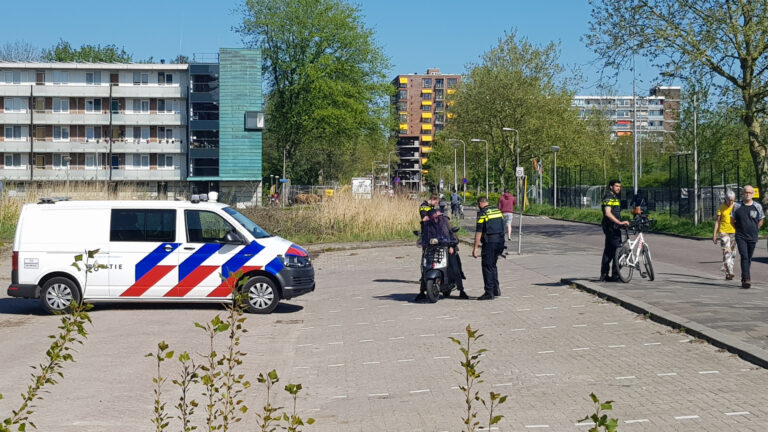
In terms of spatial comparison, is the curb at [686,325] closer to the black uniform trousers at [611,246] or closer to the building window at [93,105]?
the black uniform trousers at [611,246]

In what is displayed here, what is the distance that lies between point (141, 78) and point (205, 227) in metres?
70.0

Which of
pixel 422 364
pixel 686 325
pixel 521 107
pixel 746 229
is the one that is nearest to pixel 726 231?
pixel 746 229

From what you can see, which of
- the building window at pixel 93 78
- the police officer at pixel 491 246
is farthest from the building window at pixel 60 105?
the police officer at pixel 491 246

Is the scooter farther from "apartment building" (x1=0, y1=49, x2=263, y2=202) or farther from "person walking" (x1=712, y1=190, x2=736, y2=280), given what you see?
"apartment building" (x1=0, y1=49, x2=263, y2=202)

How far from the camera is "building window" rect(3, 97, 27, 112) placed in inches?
3113

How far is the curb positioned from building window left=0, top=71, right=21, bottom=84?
74663mm

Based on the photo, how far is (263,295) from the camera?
545 inches

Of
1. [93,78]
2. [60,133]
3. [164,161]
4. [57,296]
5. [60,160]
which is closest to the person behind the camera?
[57,296]

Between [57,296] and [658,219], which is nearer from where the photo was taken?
[57,296]

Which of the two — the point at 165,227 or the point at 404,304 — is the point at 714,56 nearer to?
the point at 404,304

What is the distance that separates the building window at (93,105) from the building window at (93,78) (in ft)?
5.29

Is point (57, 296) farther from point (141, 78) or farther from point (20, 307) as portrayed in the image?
point (141, 78)

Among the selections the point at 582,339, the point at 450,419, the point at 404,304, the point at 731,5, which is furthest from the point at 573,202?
the point at 450,419

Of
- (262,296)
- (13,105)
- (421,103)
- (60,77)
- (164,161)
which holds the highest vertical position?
(421,103)
